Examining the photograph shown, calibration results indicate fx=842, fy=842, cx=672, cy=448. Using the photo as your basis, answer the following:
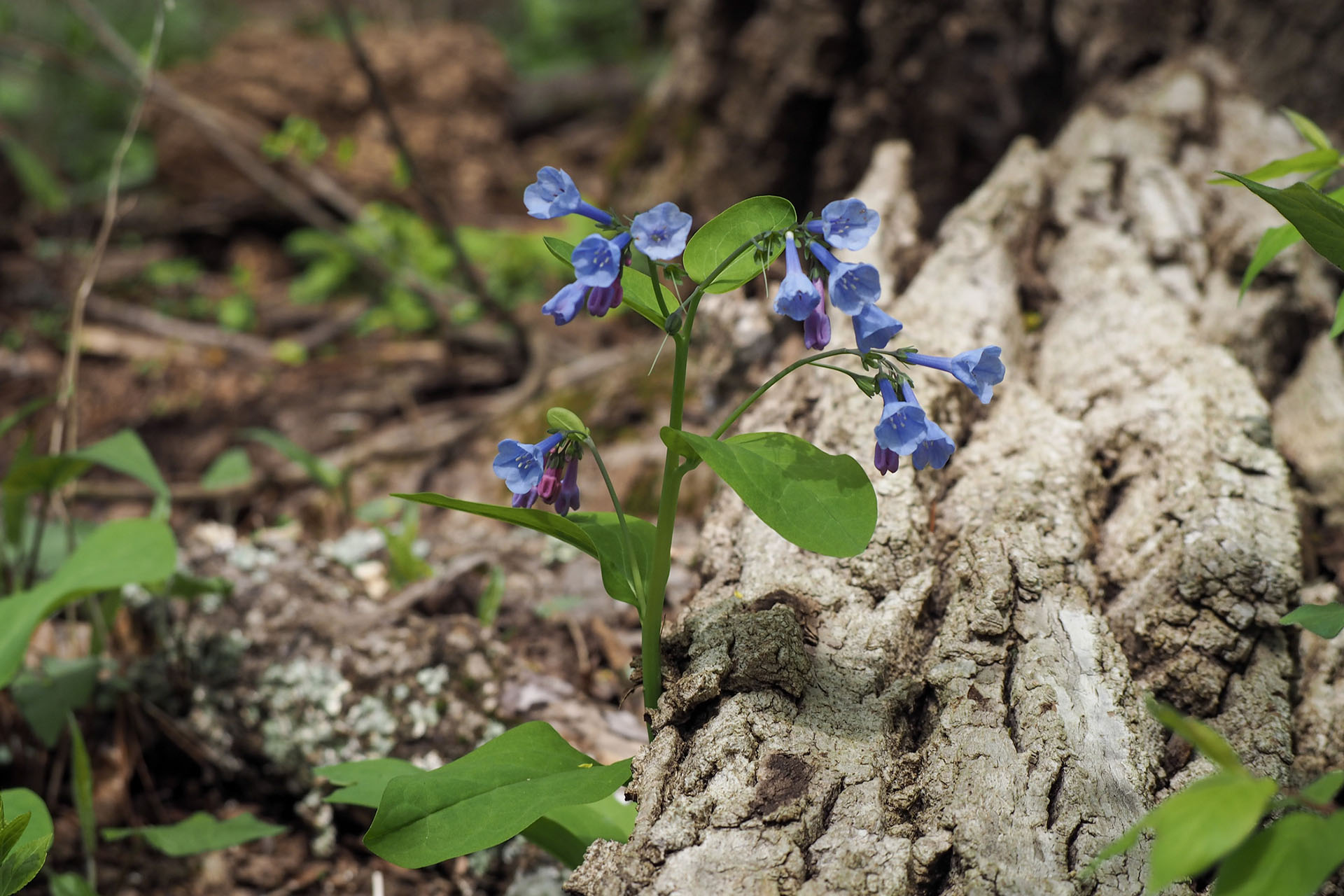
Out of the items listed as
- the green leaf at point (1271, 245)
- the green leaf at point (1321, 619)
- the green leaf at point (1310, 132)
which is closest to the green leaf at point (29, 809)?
the green leaf at point (1321, 619)

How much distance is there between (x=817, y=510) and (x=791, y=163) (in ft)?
11.1

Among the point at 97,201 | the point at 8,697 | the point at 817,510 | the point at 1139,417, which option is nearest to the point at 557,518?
the point at 817,510

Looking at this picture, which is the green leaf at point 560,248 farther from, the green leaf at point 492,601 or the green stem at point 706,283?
the green leaf at point 492,601

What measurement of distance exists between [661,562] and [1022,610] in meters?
0.75

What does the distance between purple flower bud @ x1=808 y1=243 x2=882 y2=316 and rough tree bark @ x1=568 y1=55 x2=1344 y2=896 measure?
62 centimetres

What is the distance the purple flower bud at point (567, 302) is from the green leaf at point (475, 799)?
75 cm

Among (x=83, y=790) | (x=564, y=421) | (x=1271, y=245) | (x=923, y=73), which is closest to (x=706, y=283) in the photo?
(x=564, y=421)

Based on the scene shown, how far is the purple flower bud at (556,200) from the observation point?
4.32 ft

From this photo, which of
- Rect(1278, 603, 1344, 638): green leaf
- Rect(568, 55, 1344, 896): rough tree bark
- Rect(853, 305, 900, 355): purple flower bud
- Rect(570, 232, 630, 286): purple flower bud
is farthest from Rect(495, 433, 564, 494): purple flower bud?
Rect(1278, 603, 1344, 638): green leaf

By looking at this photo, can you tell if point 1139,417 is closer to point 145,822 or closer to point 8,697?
point 145,822

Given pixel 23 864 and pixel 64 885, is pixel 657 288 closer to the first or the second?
pixel 23 864

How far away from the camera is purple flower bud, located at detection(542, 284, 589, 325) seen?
129 centimetres

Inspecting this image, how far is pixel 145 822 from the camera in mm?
2250

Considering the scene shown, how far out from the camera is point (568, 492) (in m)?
1.51
